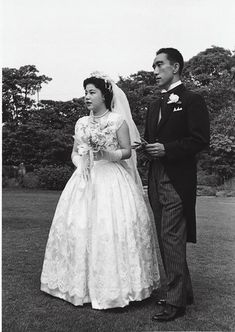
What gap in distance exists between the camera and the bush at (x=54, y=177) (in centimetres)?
1961

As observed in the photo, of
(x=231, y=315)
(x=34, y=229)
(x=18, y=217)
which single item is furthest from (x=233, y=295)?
(x=18, y=217)

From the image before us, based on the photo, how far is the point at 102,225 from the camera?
4.33 metres

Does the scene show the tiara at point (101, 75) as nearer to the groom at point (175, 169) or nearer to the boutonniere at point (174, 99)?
the groom at point (175, 169)

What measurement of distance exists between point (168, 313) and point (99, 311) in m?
0.62

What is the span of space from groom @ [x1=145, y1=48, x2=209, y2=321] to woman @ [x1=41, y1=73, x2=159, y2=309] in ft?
0.87

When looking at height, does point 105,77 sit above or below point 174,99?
above

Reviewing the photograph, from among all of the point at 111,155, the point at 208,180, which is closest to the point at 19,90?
the point at 208,180

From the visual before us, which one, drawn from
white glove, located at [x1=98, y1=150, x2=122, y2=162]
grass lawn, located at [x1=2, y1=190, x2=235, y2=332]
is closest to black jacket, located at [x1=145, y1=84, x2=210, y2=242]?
white glove, located at [x1=98, y1=150, x2=122, y2=162]

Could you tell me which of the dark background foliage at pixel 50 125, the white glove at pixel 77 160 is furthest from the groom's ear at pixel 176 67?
the dark background foliage at pixel 50 125

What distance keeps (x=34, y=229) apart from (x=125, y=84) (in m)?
15.2

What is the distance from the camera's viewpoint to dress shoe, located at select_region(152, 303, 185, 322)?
3984 millimetres

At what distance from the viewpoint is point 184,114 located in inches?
163

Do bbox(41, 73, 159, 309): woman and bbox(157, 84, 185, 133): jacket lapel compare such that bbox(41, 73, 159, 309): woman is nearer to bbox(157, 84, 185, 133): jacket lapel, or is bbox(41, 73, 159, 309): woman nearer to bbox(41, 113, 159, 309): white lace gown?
bbox(41, 113, 159, 309): white lace gown

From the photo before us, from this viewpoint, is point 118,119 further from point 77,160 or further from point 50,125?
point 50,125
